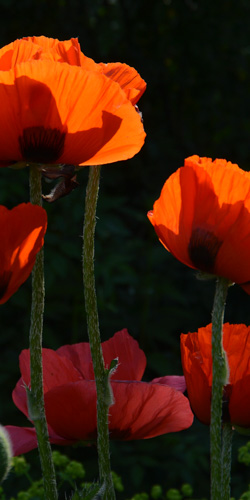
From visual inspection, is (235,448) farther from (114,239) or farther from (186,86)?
(186,86)

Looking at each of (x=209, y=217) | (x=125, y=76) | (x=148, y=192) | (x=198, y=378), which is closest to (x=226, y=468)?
(x=198, y=378)

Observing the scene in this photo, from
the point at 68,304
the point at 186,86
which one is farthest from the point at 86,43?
the point at 68,304

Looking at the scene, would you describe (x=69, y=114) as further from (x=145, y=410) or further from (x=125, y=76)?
(x=145, y=410)

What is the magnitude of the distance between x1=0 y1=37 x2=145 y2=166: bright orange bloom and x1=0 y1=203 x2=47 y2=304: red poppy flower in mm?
51

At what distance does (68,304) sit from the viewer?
2301 millimetres

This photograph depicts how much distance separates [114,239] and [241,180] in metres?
1.62

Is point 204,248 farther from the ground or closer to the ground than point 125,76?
closer to the ground

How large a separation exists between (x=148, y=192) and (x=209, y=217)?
2.08 m

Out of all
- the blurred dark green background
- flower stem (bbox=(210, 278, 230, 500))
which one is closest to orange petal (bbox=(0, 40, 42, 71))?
flower stem (bbox=(210, 278, 230, 500))

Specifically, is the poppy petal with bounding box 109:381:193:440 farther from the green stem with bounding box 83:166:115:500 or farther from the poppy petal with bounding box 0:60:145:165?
the poppy petal with bounding box 0:60:145:165

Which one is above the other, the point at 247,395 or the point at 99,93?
the point at 99,93

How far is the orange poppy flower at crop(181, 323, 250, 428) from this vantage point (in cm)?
67

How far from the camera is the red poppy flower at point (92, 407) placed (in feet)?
2.15

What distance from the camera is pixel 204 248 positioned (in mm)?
628
